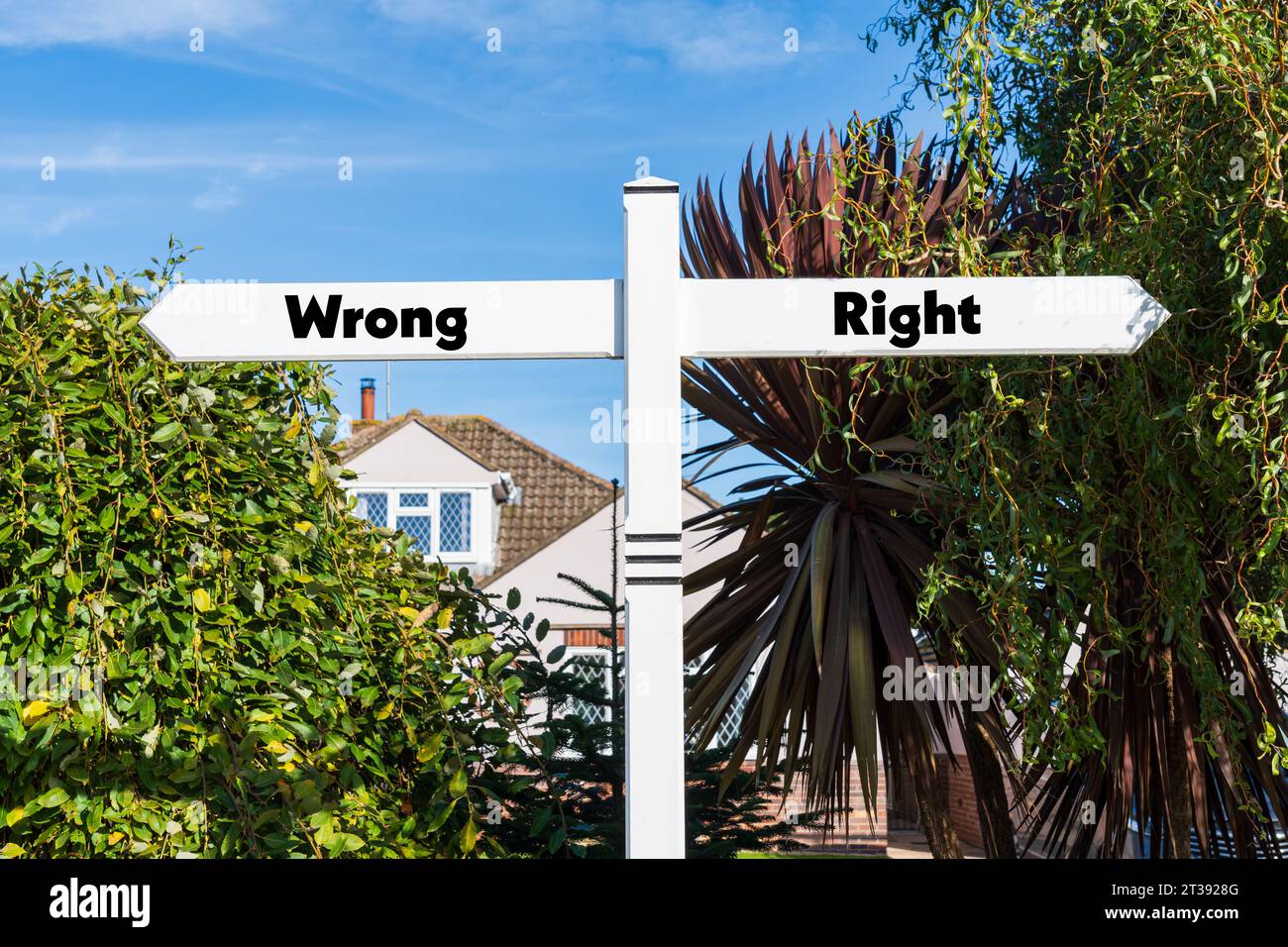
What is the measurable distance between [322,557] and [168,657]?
61cm

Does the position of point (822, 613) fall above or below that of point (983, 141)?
below

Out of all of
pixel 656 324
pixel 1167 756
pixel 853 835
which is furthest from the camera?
pixel 853 835

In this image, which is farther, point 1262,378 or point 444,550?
point 444,550

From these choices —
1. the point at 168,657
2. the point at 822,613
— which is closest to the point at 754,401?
the point at 822,613

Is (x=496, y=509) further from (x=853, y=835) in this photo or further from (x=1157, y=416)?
(x=1157, y=416)

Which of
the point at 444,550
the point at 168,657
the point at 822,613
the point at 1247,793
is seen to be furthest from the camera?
the point at 444,550

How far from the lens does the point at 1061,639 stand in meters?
3.64

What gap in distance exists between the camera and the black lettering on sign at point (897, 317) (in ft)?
7.54

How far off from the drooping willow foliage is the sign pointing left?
1701 mm

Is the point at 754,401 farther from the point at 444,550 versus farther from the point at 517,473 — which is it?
the point at 517,473

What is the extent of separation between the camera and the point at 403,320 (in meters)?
2.28

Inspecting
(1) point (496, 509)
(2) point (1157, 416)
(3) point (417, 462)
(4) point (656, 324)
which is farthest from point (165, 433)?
(1) point (496, 509)

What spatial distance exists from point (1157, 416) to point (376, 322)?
7.80 feet

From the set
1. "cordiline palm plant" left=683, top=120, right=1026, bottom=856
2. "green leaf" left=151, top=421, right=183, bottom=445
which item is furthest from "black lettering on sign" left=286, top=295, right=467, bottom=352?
"cordiline palm plant" left=683, top=120, right=1026, bottom=856
